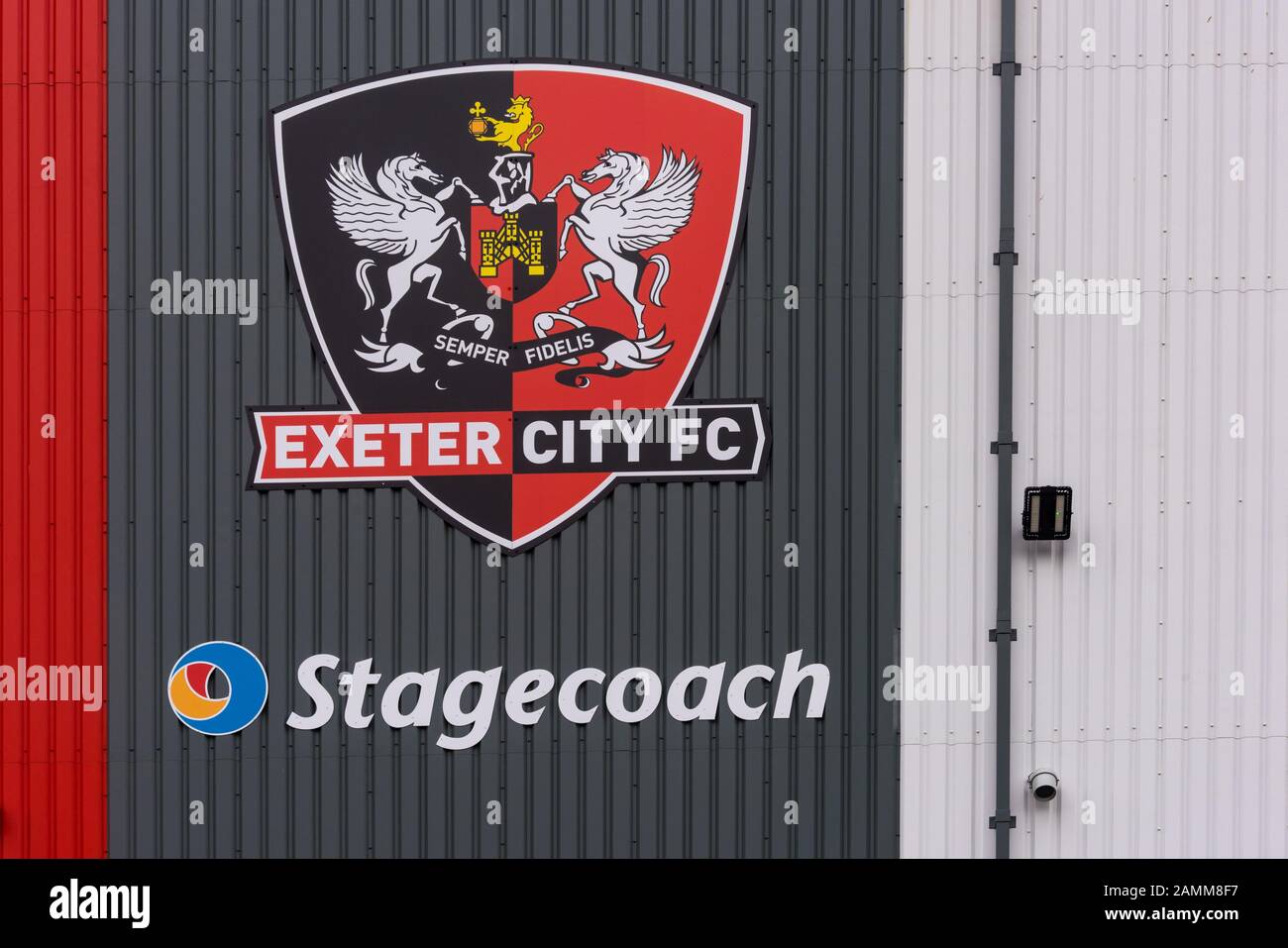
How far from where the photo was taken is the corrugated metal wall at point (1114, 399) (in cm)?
652

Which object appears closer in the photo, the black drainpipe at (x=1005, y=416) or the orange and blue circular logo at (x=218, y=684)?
the black drainpipe at (x=1005, y=416)

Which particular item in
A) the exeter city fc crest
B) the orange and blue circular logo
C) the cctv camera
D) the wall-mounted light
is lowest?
the cctv camera

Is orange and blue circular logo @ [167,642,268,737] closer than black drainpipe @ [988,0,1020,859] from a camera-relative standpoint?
No

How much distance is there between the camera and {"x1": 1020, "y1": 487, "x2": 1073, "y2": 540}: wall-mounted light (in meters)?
6.46

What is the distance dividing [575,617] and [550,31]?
359 centimetres

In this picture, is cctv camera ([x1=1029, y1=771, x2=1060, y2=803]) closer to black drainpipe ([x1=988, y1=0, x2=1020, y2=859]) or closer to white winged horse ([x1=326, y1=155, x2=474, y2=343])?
black drainpipe ([x1=988, y1=0, x2=1020, y2=859])

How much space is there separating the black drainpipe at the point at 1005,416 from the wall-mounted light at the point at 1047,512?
131mm

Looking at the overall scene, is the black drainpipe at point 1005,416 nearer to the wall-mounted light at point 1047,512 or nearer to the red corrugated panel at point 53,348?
the wall-mounted light at point 1047,512

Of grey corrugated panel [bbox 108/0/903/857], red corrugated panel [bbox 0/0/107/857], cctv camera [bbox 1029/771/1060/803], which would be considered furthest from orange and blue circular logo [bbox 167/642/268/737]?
cctv camera [bbox 1029/771/1060/803]

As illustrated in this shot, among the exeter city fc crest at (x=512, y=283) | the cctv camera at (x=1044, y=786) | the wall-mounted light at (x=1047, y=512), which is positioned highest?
the exeter city fc crest at (x=512, y=283)

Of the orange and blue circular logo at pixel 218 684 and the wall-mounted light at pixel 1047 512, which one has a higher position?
the wall-mounted light at pixel 1047 512

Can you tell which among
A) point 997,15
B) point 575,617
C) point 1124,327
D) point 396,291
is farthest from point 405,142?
point 1124,327

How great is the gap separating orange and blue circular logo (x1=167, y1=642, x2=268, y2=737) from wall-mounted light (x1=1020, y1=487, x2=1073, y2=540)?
4801 mm

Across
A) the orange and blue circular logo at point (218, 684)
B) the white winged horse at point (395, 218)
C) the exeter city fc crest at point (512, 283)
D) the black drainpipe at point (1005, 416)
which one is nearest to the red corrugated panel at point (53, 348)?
the orange and blue circular logo at point (218, 684)
